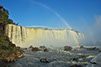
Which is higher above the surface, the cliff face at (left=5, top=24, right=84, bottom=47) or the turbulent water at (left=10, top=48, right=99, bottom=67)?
the cliff face at (left=5, top=24, right=84, bottom=47)

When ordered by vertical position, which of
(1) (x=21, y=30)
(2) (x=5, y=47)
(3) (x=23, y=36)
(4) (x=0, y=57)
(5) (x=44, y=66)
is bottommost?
(5) (x=44, y=66)

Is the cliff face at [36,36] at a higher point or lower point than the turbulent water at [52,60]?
higher

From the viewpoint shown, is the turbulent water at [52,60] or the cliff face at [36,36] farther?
the cliff face at [36,36]

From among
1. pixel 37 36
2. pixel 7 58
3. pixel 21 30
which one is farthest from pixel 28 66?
pixel 37 36

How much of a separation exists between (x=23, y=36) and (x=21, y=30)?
9.39 ft

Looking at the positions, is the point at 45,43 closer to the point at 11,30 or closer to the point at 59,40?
the point at 59,40

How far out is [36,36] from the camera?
4791 cm

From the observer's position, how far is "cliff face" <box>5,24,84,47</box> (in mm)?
37031

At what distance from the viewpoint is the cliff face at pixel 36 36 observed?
37.0 meters

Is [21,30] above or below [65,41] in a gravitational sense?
above

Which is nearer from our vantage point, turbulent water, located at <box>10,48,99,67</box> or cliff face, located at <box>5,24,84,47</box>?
turbulent water, located at <box>10,48,99,67</box>

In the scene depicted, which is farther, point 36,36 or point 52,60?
point 36,36

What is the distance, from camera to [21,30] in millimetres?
40625

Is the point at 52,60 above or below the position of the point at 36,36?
below
